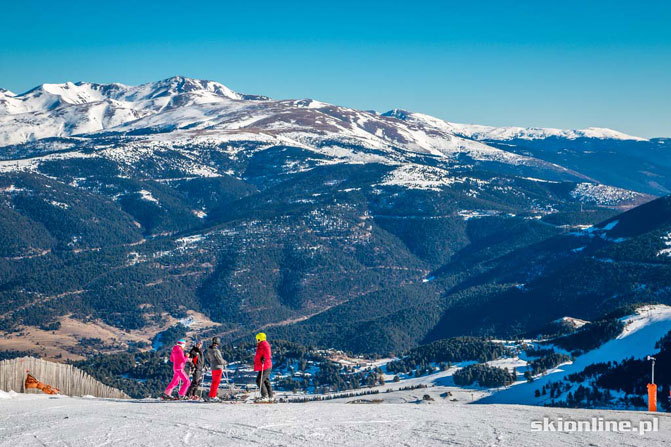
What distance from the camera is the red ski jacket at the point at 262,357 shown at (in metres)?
50.9

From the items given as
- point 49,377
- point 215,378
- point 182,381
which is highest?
point 215,378

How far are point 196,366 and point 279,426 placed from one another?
41.1ft

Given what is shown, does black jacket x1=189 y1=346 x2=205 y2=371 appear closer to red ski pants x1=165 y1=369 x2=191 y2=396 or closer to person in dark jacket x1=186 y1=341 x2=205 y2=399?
person in dark jacket x1=186 y1=341 x2=205 y2=399

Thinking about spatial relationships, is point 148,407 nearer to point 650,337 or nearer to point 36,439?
point 36,439

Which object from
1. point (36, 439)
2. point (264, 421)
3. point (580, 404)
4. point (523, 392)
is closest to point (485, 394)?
point (523, 392)

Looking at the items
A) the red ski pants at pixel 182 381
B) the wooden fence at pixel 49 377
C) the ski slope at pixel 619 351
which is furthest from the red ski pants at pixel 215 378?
the ski slope at pixel 619 351

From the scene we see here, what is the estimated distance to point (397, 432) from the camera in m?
42.4

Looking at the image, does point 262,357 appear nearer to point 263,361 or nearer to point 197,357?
point 263,361

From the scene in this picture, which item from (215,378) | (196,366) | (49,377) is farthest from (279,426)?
(49,377)

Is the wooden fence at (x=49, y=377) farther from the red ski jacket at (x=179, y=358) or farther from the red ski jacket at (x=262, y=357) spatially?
the red ski jacket at (x=262, y=357)

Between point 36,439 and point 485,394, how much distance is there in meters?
88.9

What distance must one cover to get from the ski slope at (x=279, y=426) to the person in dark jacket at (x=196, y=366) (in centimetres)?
231

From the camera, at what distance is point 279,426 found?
43344 millimetres

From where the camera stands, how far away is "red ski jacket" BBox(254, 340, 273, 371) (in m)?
50.9
